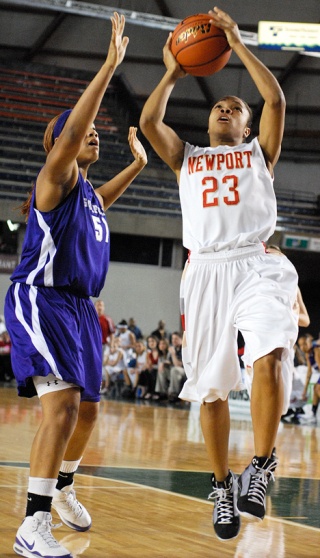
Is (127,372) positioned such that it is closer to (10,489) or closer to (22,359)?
(10,489)

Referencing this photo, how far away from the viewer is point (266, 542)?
13.0 feet

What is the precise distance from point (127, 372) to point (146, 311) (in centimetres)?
541

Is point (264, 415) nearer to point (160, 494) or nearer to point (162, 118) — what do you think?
point (162, 118)

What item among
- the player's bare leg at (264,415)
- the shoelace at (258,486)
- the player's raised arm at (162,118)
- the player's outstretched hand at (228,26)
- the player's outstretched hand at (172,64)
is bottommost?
the shoelace at (258,486)

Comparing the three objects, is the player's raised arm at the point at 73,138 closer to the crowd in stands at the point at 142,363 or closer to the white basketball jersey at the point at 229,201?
the white basketball jersey at the point at 229,201

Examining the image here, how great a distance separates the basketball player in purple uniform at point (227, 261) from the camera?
12.4 feet

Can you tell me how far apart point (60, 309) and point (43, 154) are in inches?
678

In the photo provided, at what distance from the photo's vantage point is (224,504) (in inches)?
151

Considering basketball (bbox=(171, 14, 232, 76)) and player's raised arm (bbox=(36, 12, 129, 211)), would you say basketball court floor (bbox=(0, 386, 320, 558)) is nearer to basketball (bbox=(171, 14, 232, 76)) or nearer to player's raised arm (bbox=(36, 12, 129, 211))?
player's raised arm (bbox=(36, 12, 129, 211))

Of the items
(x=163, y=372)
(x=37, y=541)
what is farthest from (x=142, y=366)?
(x=37, y=541)

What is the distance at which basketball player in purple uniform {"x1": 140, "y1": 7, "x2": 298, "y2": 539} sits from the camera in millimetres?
3766

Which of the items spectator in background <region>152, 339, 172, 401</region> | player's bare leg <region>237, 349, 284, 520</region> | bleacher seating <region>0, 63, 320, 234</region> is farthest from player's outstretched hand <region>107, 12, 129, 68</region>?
bleacher seating <region>0, 63, 320, 234</region>

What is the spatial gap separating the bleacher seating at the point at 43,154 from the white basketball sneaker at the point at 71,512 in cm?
1543

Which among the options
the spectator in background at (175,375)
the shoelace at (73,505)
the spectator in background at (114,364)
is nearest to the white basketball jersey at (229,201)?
the shoelace at (73,505)
